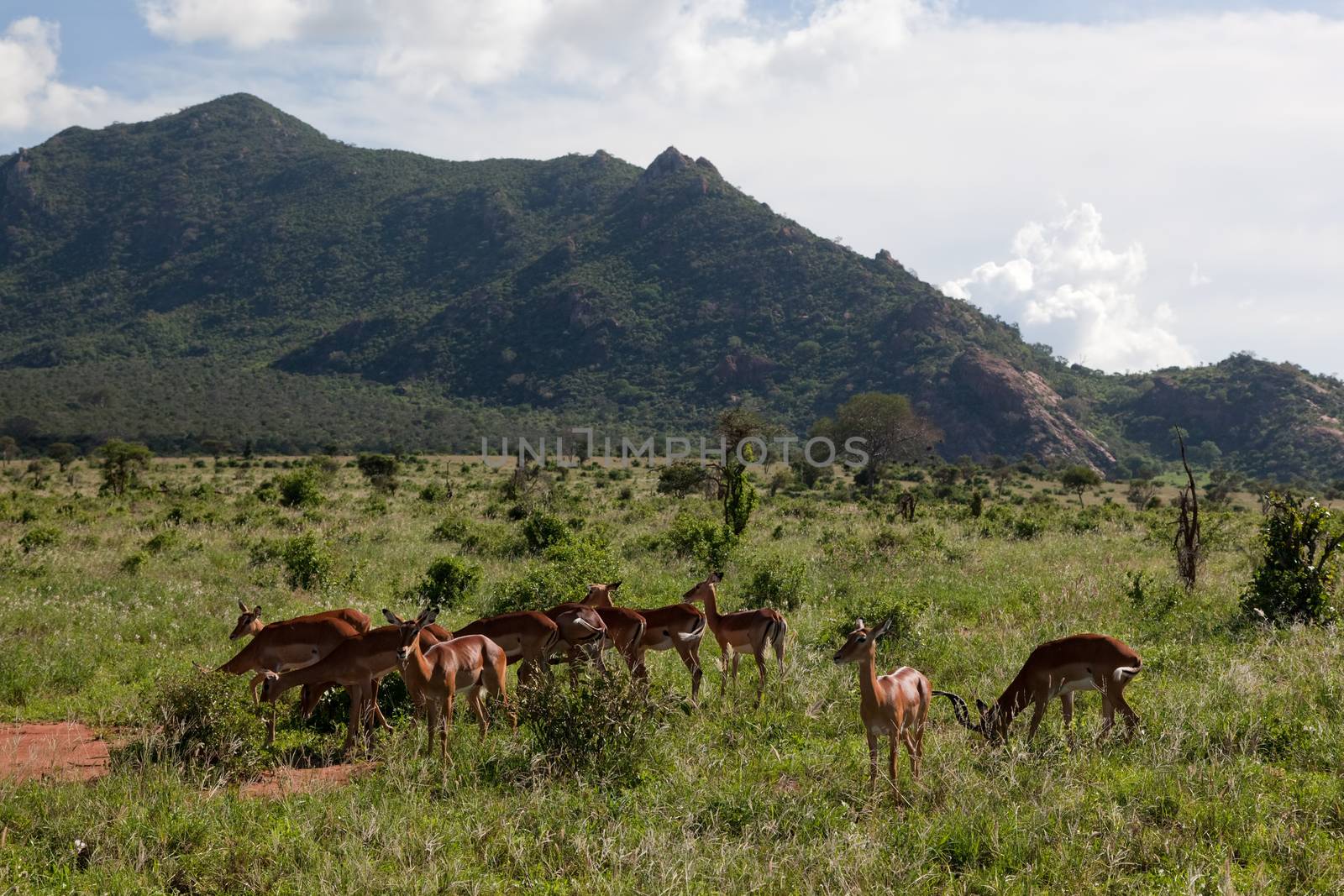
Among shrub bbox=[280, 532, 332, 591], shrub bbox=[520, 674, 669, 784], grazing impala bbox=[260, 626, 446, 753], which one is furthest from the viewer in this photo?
shrub bbox=[280, 532, 332, 591]

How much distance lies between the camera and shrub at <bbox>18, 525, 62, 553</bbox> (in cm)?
1664

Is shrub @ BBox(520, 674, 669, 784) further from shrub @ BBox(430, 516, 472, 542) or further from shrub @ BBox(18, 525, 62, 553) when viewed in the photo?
shrub @ BBox(430, 516, 472, 542)

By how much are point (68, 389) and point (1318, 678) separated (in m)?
96.7

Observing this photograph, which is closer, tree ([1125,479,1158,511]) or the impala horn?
the impala horn

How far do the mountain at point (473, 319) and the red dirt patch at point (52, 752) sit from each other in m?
69.4

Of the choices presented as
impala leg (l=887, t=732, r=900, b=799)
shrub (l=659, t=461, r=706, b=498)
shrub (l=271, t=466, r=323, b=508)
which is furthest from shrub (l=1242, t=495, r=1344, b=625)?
shrub (l=659, t=461, r=706, b=498)

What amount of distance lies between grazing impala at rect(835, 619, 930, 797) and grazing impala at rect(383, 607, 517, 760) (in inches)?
110

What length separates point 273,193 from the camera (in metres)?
157

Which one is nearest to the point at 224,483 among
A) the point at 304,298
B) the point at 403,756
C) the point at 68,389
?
the point at 403,756

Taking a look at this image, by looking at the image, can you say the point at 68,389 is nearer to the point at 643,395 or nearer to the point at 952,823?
the point at 643,395

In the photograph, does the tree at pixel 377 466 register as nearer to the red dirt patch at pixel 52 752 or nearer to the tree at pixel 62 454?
the tree at pixel 62 454

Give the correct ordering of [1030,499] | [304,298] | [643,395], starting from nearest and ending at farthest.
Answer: [1030,499] → [643,395] → [304,298]

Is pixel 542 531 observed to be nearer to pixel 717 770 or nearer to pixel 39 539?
pixel 39 539

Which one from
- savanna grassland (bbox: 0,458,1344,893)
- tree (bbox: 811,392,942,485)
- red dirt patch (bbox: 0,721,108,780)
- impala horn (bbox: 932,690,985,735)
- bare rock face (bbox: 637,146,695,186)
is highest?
bare rock face (bbox: 637,146,695,186)
